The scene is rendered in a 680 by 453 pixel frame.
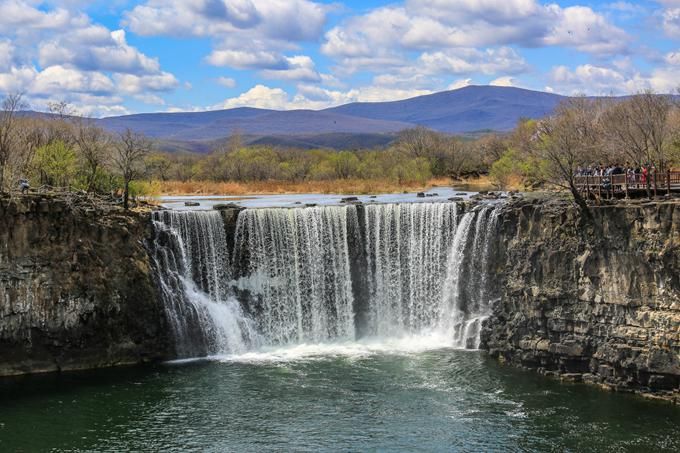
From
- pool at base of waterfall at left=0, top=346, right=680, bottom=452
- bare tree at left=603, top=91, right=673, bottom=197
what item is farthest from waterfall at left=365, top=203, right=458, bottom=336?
bare tree at left=603, top=91, right=673, bottom=197

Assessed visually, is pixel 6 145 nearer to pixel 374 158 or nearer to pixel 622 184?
pixel 622 184

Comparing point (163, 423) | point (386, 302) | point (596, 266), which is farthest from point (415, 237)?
point (163, 423)

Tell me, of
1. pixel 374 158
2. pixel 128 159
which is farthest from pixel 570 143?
pixel 374 158

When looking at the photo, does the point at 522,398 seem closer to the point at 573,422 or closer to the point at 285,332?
the point at 573,422

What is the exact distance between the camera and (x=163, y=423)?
2825 cm

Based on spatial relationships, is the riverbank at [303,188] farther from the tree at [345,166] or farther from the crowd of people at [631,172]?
the crowd of people at [631,172]

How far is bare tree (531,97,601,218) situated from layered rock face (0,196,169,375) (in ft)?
65.0

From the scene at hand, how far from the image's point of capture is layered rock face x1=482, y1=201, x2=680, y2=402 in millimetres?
30344

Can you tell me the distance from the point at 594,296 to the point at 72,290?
2275 cm

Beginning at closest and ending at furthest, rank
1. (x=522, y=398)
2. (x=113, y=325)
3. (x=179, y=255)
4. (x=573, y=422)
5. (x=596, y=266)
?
(x=573, y=422) → (x=522, y=398) → (x=596, y=266) → (x=113, y=325) → (x=179, y=255)

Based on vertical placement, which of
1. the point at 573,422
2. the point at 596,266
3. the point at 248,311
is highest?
the point at 596,266

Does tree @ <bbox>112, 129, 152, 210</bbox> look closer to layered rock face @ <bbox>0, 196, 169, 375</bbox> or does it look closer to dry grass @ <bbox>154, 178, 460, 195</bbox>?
layered rock face @ <bbox>0, 196, 169, 375</bbox>

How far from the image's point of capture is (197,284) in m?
39.4

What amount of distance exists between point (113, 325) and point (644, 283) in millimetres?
23126
